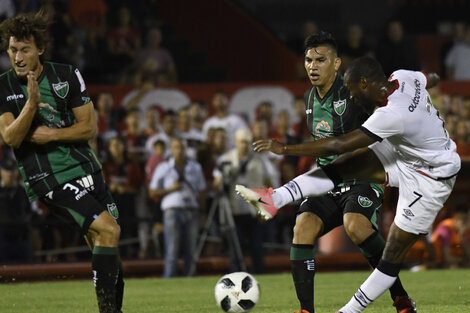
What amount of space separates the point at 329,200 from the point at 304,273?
0.73 metres

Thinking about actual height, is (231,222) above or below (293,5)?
below

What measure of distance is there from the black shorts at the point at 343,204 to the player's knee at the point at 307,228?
0.06 metres

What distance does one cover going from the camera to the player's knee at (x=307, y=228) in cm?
790

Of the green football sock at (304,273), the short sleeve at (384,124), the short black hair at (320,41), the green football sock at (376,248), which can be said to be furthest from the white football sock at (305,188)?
the short black hair at (320,41)

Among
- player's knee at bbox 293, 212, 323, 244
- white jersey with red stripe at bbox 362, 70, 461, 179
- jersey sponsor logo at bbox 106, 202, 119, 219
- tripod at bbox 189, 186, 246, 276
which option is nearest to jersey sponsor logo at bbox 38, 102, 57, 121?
jersey sponsor logo at bbox 106, 202, 119, 219

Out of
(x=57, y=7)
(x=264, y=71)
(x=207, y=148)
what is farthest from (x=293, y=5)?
(x=207, y=148)

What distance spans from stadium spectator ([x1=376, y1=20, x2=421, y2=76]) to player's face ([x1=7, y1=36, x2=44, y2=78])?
38.8ft

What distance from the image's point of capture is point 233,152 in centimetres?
1493

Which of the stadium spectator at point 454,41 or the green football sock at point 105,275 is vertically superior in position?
the stadium spectator at point 454,41

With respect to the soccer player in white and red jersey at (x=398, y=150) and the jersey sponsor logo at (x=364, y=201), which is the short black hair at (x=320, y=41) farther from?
the jersey sponsor logo at (x=364, y=201)

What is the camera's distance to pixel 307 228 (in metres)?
7.91

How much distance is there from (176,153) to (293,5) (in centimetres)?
1055

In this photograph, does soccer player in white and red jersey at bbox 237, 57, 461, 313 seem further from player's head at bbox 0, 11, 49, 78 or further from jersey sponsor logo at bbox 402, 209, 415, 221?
player's head at bbox 0, 11, 49, 78

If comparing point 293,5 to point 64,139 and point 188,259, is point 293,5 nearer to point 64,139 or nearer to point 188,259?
point 188,259
